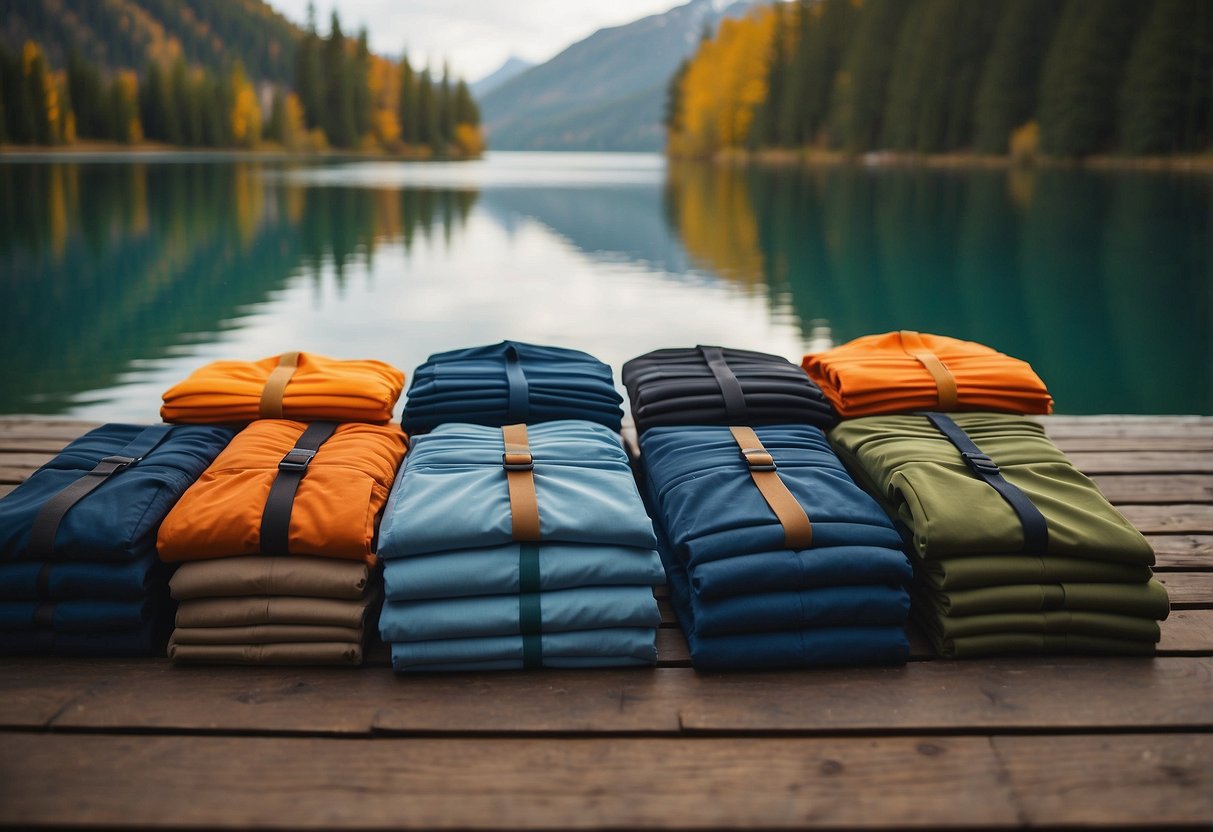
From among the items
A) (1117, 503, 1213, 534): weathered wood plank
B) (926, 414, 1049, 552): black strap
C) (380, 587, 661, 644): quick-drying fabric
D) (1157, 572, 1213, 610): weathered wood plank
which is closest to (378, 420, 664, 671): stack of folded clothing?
(380, 587, 661, 644): quick-drying fabric

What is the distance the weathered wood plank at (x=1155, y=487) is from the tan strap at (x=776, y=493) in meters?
1.48

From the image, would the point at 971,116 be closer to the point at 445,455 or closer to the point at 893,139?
the point at 893,139

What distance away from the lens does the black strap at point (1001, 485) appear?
207cm

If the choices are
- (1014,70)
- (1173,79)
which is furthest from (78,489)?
(1014,70)

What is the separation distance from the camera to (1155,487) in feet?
10.5

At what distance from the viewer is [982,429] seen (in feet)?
8.50

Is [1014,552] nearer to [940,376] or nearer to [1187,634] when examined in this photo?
[1187,634]

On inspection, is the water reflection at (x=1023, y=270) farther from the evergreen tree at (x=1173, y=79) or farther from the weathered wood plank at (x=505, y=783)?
the evergreen tree at (x=1173, y=79)

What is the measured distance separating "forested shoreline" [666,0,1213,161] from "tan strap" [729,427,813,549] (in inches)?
1538

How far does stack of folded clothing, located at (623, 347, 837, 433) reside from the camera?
2.72m

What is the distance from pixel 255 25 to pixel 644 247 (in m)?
145

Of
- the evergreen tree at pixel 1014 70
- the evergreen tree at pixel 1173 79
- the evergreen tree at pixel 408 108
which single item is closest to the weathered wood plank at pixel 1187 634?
the evergreen tree at pixel 1173 79

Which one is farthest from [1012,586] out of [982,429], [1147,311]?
[1147,311]

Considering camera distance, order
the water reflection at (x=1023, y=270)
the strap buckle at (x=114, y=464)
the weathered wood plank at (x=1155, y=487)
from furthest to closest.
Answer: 1. the water reflection at (x=1023, y=270)
2. the weathered wood plank at (x=1155, y=487)
3. the strap buckle at (x=114, y=464)
